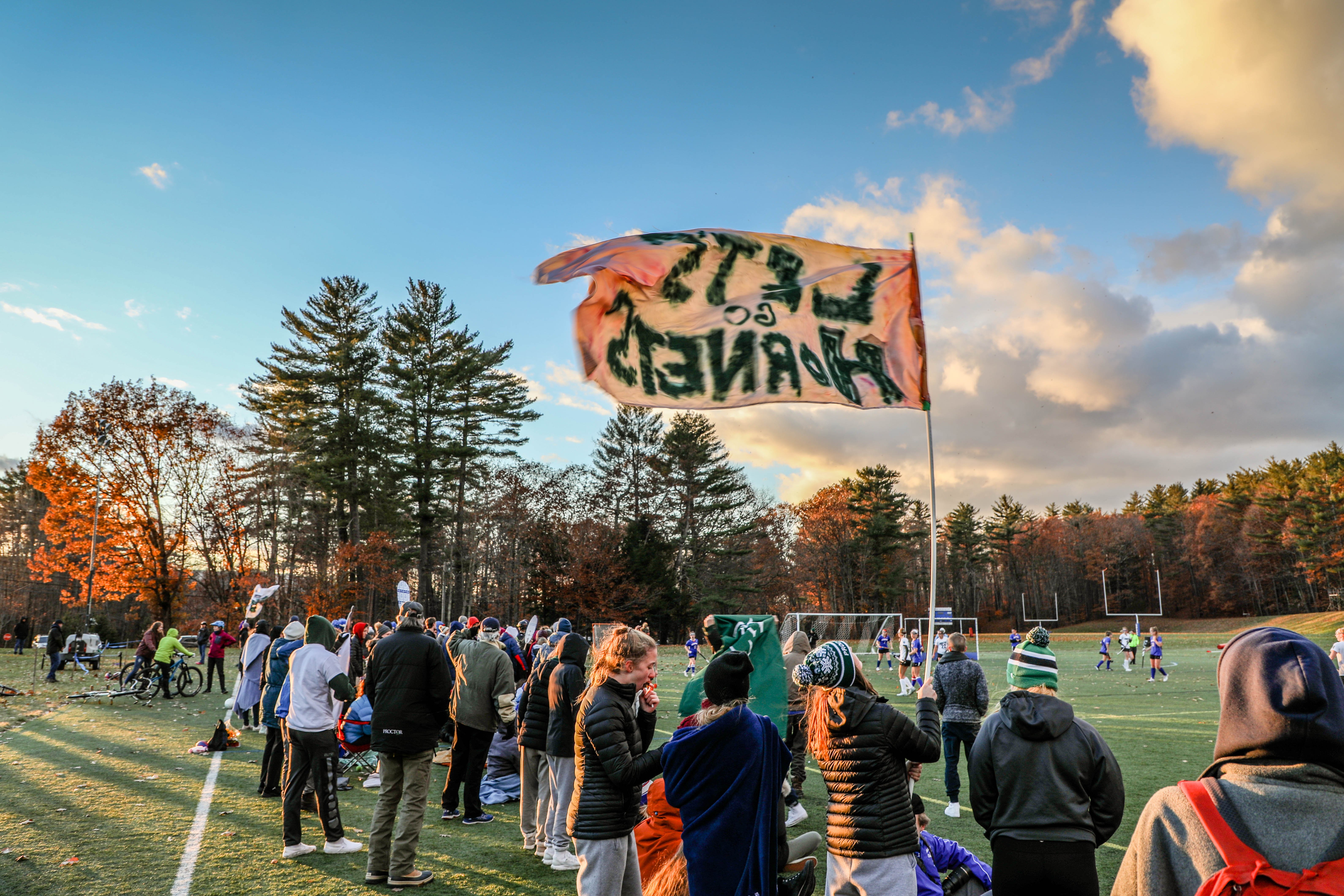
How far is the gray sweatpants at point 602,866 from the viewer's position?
4.28 m

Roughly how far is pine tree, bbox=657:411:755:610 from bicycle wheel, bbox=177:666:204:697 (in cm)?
3744

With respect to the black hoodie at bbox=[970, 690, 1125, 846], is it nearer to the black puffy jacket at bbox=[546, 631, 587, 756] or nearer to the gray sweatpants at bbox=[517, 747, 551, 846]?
the black puffy jacket at bbox=[546, 631, 587, 756]

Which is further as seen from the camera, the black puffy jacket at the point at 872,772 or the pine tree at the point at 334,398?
the pine tree at the point at 334,398

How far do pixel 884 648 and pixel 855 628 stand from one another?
141 inches

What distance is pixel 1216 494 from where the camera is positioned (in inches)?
3834

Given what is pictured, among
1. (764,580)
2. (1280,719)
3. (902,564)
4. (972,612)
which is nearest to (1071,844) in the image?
(1280,719)

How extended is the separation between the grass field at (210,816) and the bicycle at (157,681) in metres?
1.40

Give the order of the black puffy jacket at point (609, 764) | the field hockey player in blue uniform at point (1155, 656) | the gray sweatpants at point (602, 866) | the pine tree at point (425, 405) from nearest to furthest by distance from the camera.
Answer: the black puffy jacket at point (609, 764), the gray sweatpants at point (602, 866), the field hockey player in blue uniform at point (1155, 656), the pine tree at point (425, 405)

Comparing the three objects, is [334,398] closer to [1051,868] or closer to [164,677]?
[164,677]

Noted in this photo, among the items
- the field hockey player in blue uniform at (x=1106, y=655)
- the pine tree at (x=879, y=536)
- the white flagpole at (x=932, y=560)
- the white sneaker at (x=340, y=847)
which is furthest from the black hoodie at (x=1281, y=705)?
the pine tree at (x=879, y=536)

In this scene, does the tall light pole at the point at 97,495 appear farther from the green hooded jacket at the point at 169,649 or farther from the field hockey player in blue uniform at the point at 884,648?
the field hockey player in blue uniform at the point at 884,648

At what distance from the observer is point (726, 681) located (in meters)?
3.66

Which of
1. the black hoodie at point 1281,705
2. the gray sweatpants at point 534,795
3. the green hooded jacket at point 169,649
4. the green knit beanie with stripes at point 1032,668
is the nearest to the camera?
the black hoodie at point 1281,705

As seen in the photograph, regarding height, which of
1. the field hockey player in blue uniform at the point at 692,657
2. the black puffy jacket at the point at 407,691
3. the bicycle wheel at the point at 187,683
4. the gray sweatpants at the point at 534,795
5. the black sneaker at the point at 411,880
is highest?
the black puffy jacket at the point at 407,691
